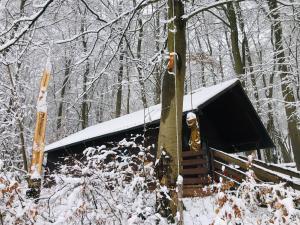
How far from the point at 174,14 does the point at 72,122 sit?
2579cm

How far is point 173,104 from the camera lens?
7.88 m

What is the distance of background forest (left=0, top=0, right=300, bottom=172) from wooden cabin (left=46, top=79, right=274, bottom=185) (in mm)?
1285

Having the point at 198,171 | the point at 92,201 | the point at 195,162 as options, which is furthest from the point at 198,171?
the point at 92,201

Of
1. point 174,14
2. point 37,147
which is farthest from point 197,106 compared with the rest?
point 37,147

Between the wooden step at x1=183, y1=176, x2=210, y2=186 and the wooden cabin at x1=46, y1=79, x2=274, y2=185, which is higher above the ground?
the wooden cabin at x1=46, y1=79, x2=274, y2=185

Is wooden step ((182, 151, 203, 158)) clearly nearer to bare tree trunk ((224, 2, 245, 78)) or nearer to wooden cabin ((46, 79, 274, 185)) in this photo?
wooden cabin ((46, 79, 274, 185))

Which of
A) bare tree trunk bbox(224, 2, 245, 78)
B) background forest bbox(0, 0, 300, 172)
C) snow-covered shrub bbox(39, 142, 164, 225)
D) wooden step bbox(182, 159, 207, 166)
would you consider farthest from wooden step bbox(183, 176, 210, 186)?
bare tree trunk bbox(224, 2, 245, 78)

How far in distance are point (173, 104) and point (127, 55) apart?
2.38 metres

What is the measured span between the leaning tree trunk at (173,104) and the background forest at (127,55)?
10.5 inches

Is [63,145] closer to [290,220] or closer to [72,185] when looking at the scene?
[72,185]

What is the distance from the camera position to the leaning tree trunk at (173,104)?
24.0 feet

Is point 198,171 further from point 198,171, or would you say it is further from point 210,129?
point 210,129

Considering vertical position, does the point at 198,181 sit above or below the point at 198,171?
below

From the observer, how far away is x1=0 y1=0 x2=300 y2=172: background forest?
347 inches
